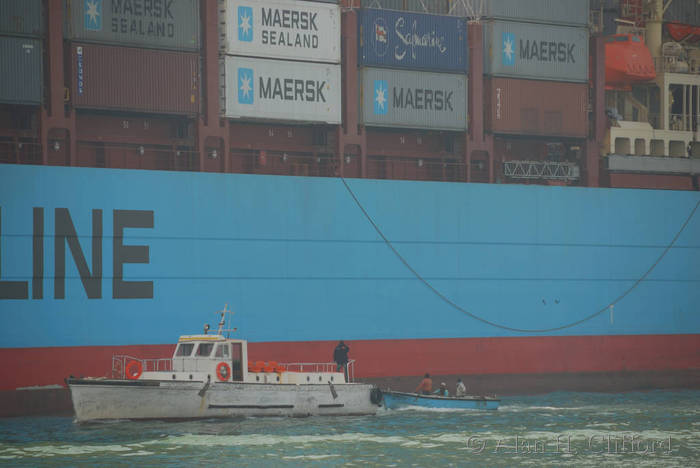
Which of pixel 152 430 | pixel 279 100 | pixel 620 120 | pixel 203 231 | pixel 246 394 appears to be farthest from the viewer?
pixel 620 120

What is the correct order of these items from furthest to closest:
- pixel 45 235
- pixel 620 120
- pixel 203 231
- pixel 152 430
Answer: pixel 620 120 → pixel 203 231 → pixel 45 235 → pixel 152 430

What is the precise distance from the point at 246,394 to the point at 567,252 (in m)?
13.8

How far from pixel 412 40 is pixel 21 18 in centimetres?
1177

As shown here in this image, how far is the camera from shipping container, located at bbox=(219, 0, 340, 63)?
101 ft

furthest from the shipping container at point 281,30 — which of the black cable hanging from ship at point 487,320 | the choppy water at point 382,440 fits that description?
the choppy water at point 382,440

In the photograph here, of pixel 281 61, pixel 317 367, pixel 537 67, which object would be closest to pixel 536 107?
pixel 537 67

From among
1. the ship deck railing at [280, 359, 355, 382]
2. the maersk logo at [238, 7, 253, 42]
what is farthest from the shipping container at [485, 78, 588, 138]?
the ship deck railing at [280, 359, 355, 382]

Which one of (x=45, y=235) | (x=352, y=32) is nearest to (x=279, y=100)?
Answer: (x=352, y=32)

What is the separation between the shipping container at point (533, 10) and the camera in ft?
114

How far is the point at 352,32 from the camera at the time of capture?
32219 millimetres

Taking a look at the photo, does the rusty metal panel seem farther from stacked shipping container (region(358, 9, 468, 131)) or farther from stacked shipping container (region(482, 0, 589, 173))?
stacked shipping container (region(358, 9, 468, 131))

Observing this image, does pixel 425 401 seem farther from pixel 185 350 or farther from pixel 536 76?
pixel 536 76

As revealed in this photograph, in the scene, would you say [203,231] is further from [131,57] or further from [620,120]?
[620,120]

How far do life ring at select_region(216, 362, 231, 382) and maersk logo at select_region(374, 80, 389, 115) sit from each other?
10.7 metres
